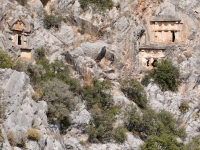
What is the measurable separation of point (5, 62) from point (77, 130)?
8.08m

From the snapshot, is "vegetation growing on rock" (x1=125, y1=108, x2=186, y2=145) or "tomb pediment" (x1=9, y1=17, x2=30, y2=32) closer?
"vegetation growing on rock" (x1=125, y1=108, x2=186, y2=145)

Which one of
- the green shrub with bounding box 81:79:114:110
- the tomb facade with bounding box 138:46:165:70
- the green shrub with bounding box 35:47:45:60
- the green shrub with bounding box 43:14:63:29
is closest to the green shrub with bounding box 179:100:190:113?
the tomb facade with bounding box 138:46:165:70

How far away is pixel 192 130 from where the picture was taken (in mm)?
60094

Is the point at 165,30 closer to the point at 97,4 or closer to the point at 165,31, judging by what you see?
the point at 165,31

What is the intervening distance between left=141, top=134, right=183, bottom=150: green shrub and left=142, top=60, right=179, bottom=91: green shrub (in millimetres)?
8904

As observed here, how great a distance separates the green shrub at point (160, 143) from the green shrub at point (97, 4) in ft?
51.8

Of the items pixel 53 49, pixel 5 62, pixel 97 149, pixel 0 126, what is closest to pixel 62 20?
pixel 53 49

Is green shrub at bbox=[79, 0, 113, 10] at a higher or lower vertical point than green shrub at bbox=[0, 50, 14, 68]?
higher

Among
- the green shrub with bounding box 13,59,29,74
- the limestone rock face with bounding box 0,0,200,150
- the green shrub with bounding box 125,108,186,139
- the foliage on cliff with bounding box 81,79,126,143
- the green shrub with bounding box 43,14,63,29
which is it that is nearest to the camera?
the foliage on cliff with bounding box 81,79,126,143

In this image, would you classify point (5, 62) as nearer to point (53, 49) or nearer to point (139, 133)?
point (53, 49)

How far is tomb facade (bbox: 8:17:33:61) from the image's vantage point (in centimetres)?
5850

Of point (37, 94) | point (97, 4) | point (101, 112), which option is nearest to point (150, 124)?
point (101, 112)

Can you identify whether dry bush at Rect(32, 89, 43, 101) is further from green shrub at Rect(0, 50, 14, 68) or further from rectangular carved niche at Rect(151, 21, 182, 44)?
rectangular carved niche at Rect(151, 21, 182, 44)

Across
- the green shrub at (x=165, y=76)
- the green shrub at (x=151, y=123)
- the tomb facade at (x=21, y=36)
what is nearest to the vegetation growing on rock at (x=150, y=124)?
the green shrub at (x=151, y=123)
